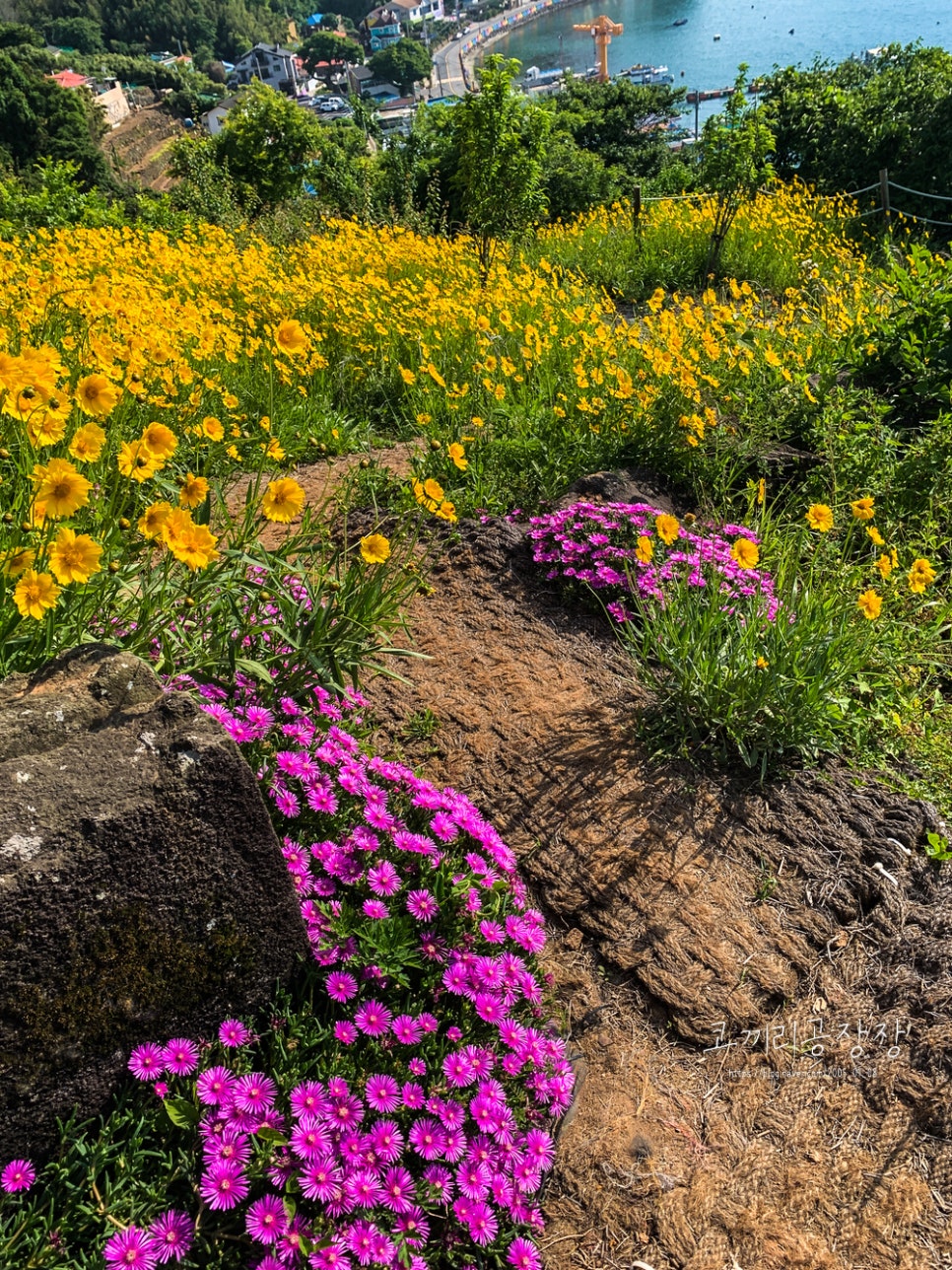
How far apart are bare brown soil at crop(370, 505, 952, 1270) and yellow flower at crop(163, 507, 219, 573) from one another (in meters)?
0.82

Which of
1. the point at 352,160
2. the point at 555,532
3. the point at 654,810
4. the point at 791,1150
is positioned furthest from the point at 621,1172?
the point at 352,160

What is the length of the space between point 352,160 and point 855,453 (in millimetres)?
21083

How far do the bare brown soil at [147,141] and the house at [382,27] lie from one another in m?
65.3

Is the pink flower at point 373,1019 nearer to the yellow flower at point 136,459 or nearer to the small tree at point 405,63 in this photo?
the yellow flower at point 136,459

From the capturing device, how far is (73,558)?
5.22 ft

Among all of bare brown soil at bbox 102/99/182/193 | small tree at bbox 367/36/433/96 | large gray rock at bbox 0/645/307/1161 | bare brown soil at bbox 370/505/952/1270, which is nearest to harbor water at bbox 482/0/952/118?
small tree at bbox 367/36/433/96

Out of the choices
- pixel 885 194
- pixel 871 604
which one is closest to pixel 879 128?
pixel 885 194

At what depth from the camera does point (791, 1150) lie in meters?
1.81

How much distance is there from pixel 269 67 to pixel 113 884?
134779 millimetres

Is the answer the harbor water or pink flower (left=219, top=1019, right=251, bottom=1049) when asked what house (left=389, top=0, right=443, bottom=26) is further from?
pink flower (left=219, top=1019, right=251, bottom=1049)

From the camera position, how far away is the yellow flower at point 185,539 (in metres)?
1.67

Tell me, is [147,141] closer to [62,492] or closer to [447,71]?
[447,71]

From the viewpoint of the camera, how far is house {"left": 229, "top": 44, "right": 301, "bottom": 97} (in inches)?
4141

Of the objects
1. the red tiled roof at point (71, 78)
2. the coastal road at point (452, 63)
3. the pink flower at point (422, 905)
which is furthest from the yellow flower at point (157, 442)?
the coastal road at point (452, 63)
